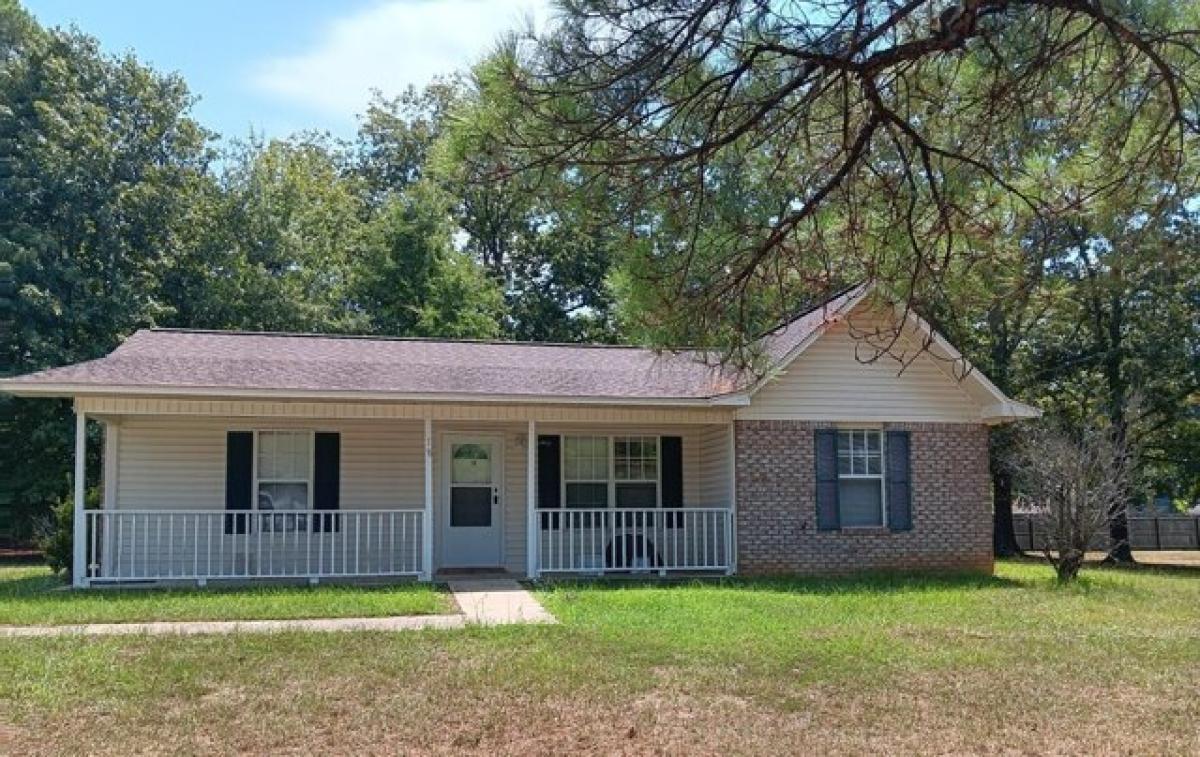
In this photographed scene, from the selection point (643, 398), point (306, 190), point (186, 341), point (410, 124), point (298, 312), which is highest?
point (410, 124)

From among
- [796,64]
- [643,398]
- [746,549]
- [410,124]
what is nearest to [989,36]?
[796,64]

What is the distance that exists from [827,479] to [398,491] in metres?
6.01

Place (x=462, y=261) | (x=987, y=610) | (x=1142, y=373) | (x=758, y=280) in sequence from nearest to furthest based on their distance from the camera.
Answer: (x=758, y=280) < (x=987, y=610) < (x=1142, y=373) < (x=462, y=261)

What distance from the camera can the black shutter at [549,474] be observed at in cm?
1532

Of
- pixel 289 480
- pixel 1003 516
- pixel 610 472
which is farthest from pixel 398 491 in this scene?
pixel 1003 516

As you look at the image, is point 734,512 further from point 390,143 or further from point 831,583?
point 390,143

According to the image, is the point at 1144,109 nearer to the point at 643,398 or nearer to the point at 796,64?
the point at 796,64

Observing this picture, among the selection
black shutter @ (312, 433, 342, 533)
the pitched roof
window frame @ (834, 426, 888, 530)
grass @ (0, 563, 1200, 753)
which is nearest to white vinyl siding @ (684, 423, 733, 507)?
the pitched roof

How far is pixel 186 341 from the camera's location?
15.3 metres

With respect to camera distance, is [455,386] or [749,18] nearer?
[749,18]

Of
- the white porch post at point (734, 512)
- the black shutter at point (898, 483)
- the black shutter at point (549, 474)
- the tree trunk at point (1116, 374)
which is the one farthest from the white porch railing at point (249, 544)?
the tree trunk at point (1116, 374)

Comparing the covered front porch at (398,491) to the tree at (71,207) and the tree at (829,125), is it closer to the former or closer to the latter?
the tree at (829,125)

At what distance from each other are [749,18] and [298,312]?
22504mm

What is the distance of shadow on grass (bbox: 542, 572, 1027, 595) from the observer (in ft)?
42.8
